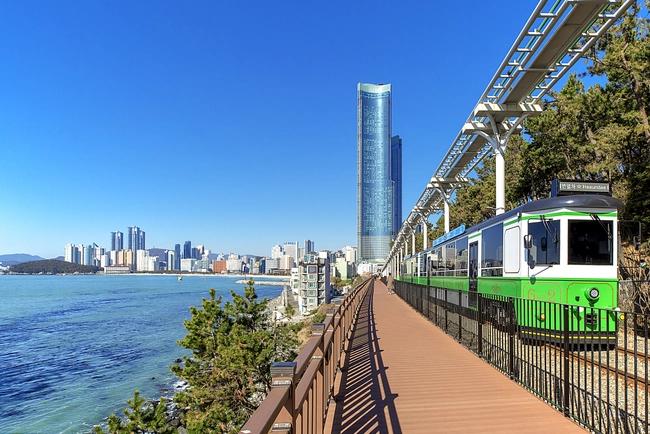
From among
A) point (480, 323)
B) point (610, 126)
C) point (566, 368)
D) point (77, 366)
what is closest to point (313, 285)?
point (77, 366)

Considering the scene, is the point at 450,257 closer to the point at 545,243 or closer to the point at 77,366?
the point at 545,243

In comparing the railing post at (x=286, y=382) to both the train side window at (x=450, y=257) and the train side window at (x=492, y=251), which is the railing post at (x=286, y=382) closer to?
the train side window at (x=492, y=251)

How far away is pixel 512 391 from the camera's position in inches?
272

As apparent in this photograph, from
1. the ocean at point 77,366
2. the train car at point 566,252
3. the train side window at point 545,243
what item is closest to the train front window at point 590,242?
the train car at point 566,252

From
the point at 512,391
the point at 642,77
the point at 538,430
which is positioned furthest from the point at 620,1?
the point at 538,430

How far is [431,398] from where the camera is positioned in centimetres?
664

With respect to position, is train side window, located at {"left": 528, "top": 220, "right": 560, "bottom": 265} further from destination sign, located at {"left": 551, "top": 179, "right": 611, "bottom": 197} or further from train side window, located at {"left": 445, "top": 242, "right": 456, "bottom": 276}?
train side window, located at {"left": 445, "top": 242, "right": 456, "bottom": 276}

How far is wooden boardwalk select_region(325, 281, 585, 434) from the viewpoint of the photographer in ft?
17.7

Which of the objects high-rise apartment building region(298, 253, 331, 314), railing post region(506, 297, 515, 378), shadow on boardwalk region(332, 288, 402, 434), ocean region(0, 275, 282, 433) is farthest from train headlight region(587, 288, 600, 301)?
high-rise apartment building region(298, 253, 331, 314)

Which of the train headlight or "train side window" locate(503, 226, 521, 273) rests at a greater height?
"train side window" locate(503, 226, 521, 273)

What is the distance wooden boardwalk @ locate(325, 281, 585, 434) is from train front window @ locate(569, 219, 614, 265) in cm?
329

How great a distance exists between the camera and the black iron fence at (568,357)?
4.70 meters

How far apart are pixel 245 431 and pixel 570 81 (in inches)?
964

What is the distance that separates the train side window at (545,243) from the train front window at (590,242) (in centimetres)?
28
